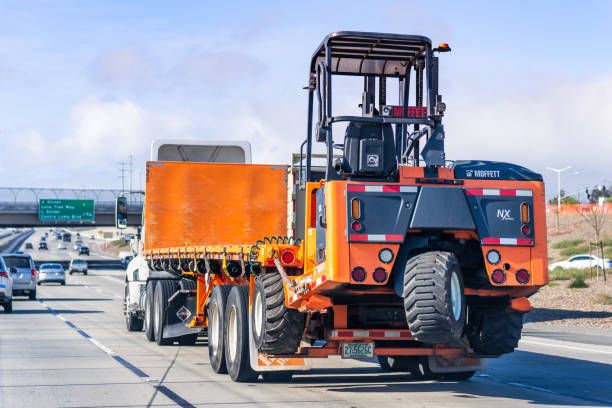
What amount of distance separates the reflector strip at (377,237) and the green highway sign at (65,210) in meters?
80.6

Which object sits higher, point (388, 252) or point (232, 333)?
point (388, 252)

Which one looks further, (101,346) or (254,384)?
(101,346)

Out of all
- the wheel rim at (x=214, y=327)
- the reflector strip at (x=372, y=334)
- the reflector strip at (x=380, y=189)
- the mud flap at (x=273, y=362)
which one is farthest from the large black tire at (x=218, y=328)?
the reflector strip at (x=380, y=189)

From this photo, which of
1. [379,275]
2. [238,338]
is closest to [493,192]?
[379,275]

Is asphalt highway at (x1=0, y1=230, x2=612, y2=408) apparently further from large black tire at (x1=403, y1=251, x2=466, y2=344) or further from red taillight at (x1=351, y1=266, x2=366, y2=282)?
red taillight at (x1=351, y1=266, x2=366, y2=282)

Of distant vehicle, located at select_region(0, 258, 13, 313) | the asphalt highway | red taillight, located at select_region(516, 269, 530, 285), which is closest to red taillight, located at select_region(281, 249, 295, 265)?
the asphalt highway

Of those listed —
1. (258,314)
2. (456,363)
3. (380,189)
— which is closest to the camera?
(380,189)

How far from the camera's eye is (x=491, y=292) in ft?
37.5

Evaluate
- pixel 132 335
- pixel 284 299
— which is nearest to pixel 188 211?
pixel 132 335

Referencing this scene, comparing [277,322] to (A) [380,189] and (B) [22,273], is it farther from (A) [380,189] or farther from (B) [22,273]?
(B) [22,273]

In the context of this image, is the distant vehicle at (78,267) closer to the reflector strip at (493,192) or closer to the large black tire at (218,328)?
the large black tire at (218,328)

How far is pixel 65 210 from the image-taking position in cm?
8994

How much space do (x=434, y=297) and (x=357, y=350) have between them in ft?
6.11

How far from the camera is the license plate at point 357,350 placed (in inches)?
476
